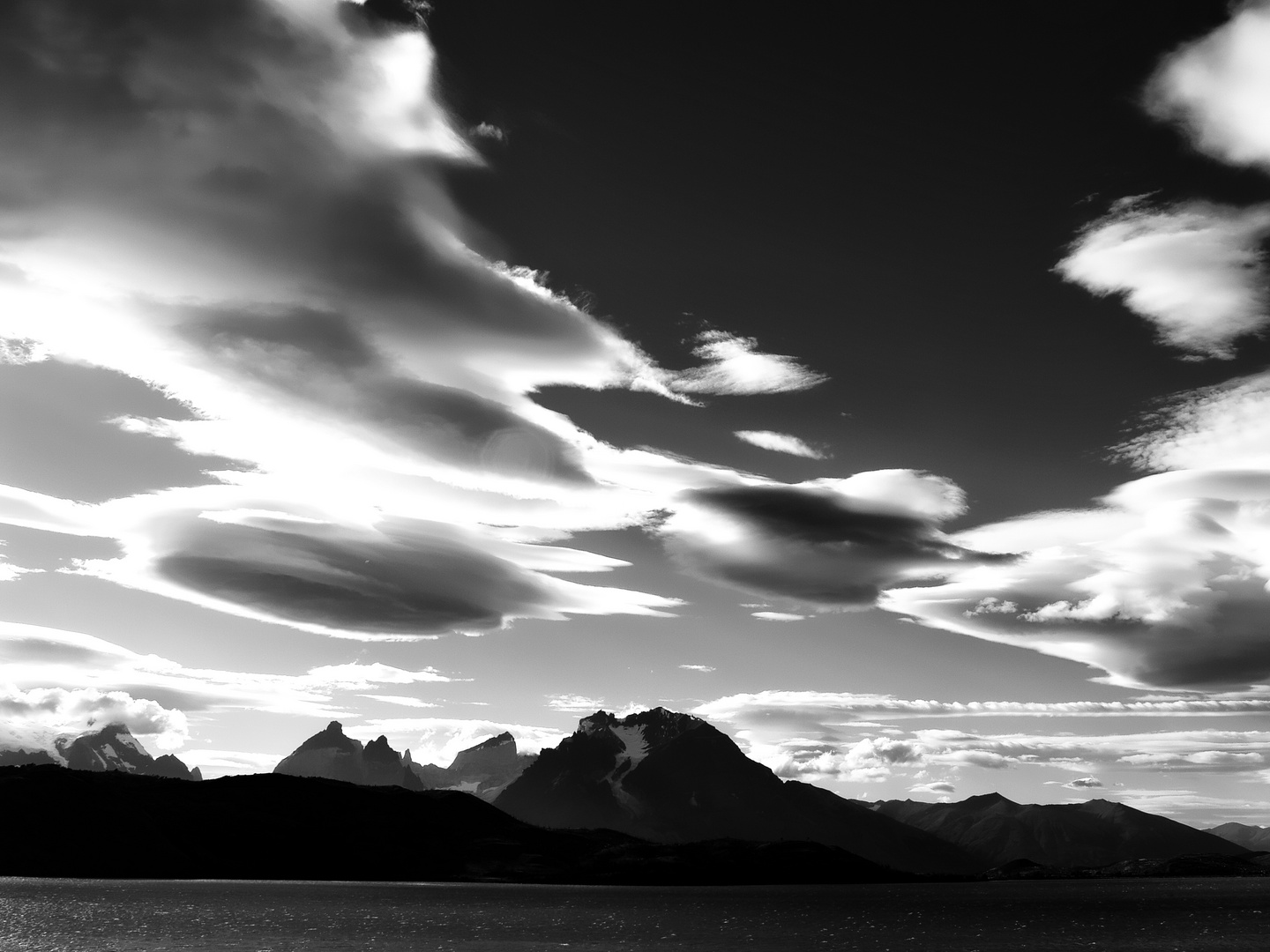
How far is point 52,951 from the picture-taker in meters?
181

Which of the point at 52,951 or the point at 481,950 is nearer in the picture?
the point at 52,951

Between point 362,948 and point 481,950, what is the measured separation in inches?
898

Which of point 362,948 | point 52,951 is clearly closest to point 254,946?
point 362,948

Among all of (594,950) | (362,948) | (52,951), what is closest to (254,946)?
(362,948)

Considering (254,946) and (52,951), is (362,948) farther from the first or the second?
(52,951)

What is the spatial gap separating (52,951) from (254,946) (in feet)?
110

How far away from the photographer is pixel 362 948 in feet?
646

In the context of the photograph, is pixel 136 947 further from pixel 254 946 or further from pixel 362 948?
pixel 362 948

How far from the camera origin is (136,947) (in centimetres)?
18775

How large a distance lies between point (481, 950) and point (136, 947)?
2468 inches

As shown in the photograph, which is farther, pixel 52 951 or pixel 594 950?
pixel 594 950

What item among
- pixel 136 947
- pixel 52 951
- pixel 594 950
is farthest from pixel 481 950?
pixel 52 951

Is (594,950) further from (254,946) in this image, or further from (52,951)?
(52,951)

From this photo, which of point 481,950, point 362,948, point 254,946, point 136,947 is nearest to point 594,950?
point 481,950
